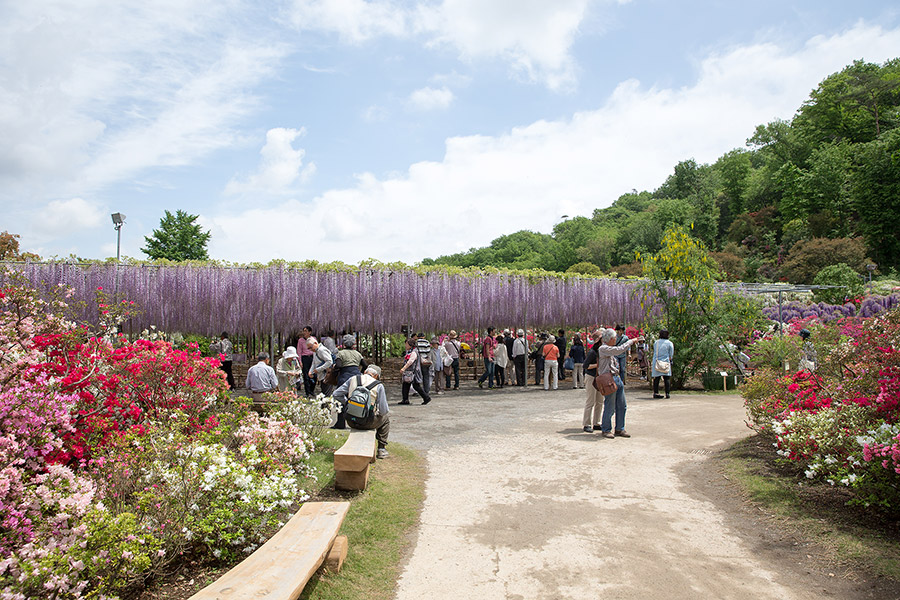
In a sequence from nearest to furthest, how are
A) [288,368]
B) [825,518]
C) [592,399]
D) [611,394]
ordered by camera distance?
[825,518]
[611,394]
[592,399]
[288,368]

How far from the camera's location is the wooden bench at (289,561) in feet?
8.82

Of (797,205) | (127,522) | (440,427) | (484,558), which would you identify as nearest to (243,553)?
(127,522)

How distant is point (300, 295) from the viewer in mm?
14039

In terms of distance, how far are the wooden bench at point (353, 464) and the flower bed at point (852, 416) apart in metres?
4.06

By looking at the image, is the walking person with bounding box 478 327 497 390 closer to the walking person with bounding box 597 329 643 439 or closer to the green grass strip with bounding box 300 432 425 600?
the walking person with bounding box 597 329 643 439

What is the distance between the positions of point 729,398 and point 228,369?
1120 cm

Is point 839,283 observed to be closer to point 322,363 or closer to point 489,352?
point 489,352

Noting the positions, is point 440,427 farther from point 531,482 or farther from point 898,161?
point 898,161

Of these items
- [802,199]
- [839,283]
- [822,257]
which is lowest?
[839,283]

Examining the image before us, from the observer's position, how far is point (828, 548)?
4.12 metres

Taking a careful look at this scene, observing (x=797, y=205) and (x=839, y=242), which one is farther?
(x=797, y=205)

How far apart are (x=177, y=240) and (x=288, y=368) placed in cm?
3281

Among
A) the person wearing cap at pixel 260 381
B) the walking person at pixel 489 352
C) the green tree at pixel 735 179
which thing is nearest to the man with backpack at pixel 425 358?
the walking person at pixel 489 352

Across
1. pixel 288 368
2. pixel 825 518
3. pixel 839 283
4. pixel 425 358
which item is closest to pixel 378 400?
pixel 288 368
